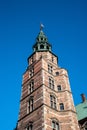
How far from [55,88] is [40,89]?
3335mm

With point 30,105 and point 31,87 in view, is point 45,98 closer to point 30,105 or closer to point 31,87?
point 30,105

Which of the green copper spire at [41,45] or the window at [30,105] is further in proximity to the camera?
the green copper spire at [41,45]

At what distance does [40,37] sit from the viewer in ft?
156

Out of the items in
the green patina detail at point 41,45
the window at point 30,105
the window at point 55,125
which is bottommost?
the window at point 55,125

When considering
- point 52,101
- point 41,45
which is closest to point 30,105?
point 52,101

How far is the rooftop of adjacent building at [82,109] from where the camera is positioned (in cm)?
3284

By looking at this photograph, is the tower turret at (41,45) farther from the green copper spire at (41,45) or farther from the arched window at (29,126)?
the arched window at (29,126)

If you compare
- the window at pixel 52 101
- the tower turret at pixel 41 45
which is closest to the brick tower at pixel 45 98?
the window at pixel 52 101

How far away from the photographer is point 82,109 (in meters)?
35.6

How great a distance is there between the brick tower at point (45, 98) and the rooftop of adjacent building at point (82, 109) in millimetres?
2729

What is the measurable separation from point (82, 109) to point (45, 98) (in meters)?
8.51

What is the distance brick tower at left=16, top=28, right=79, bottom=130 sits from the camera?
92.3 feet

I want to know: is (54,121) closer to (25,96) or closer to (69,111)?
(69,111)

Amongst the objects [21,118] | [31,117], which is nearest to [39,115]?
[31,117]
